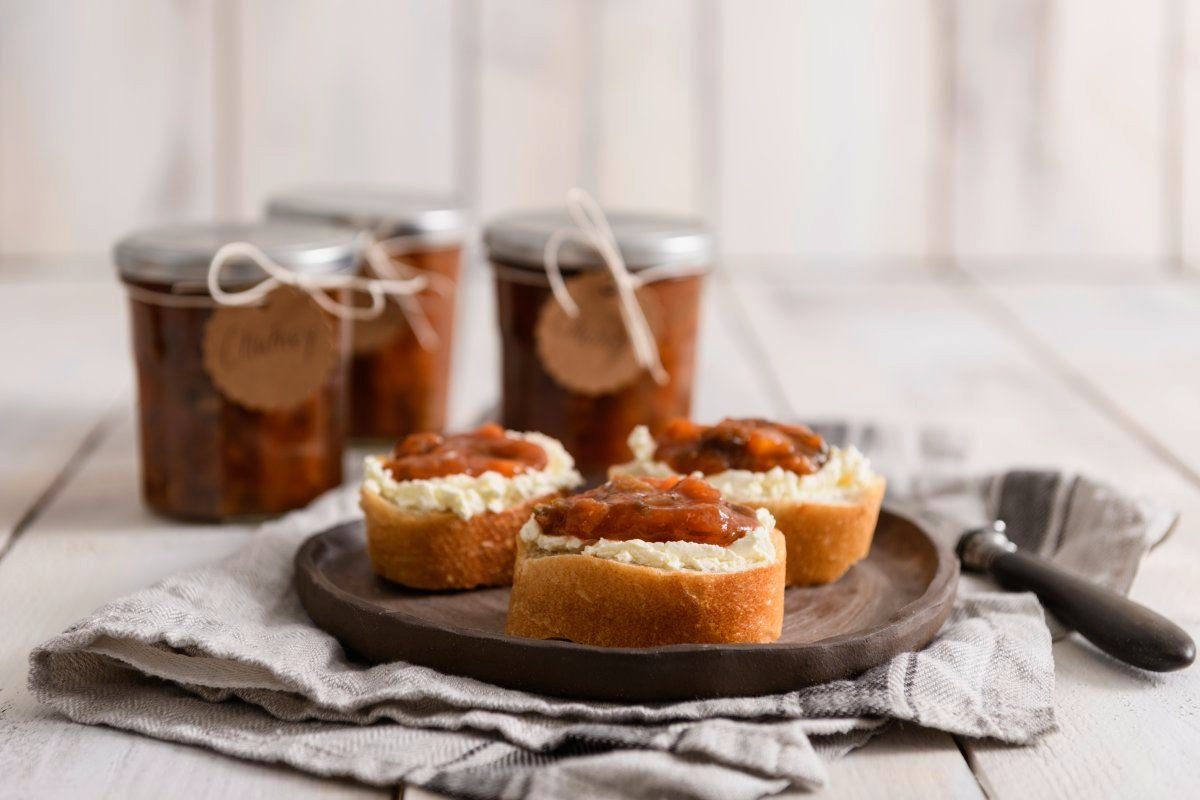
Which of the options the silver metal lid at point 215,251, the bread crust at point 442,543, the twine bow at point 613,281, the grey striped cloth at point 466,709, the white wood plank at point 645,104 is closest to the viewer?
the grey striped cloth at point 466,709

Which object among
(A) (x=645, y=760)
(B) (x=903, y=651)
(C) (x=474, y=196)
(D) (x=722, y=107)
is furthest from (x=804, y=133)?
(A) (x=645, y=760)

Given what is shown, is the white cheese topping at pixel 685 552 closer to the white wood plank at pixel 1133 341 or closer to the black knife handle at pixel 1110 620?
the black knife handle at pixel 1110 620

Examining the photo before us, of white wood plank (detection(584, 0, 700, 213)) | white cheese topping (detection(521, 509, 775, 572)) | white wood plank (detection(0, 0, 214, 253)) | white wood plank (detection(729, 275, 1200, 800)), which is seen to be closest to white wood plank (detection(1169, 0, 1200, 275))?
white wood plank (detection(729, 275, 1200, 800))

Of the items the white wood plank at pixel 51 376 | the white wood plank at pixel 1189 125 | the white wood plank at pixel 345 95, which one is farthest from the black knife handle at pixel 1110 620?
the white wood plank at pixel 1189 125

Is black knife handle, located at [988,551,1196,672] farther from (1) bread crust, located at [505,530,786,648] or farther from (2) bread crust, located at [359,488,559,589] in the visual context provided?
(2) bread crust, located at [359,488,559,589]

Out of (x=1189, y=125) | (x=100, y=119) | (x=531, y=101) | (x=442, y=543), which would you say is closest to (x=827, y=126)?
(x=531, y=101)

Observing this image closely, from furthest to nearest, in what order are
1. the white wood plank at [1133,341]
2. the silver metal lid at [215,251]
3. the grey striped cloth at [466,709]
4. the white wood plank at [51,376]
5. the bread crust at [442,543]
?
the white wood plank at [1133,341] < the white wood plank at [51,376] < the silver metal lid at [215,251] < the bread crust at [442,543] < the grey striped cloth at [466,709]

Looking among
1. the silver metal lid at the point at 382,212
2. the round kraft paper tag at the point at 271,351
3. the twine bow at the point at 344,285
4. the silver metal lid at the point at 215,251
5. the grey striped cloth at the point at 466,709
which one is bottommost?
the grey striped cloth at the point at 466,709

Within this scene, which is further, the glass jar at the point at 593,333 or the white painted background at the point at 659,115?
the white painted background at the point at 659,115
